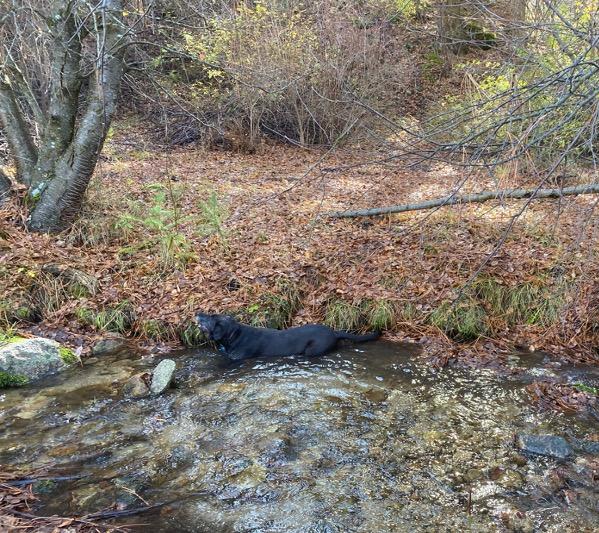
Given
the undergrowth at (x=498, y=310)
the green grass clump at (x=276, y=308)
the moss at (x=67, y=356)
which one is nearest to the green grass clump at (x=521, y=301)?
the undergrowth at (x=498, y=310)

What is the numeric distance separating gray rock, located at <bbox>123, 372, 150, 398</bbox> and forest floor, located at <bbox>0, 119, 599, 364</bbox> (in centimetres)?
120

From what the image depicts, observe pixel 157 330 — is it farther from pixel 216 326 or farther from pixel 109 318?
pixel 216 326

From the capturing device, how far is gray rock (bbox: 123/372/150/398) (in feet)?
17.5

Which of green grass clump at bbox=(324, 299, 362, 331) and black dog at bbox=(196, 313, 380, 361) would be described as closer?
black dog at bbox=(196, 313, 380, 361)

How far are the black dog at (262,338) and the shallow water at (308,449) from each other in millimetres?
186

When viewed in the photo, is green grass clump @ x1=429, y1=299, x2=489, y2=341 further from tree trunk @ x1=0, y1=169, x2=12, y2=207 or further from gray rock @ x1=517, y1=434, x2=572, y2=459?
tree trunk @ x1=0, y1=169, x2=12, y2=207

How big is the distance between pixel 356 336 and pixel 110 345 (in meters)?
3.06

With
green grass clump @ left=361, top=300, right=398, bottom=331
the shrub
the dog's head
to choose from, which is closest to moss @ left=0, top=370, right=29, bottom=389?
the dog's head

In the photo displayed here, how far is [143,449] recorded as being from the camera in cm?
436

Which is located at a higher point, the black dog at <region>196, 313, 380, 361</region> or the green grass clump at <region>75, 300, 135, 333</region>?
the green grass clump at <region>75, 300, 135, 333</region>

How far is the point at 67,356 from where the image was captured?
609cm

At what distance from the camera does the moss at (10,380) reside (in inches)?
216

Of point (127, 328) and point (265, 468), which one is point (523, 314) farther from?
point (127, 328)

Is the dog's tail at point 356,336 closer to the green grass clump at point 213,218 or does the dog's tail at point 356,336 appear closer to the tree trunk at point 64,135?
the green grass clump at point 213,218
